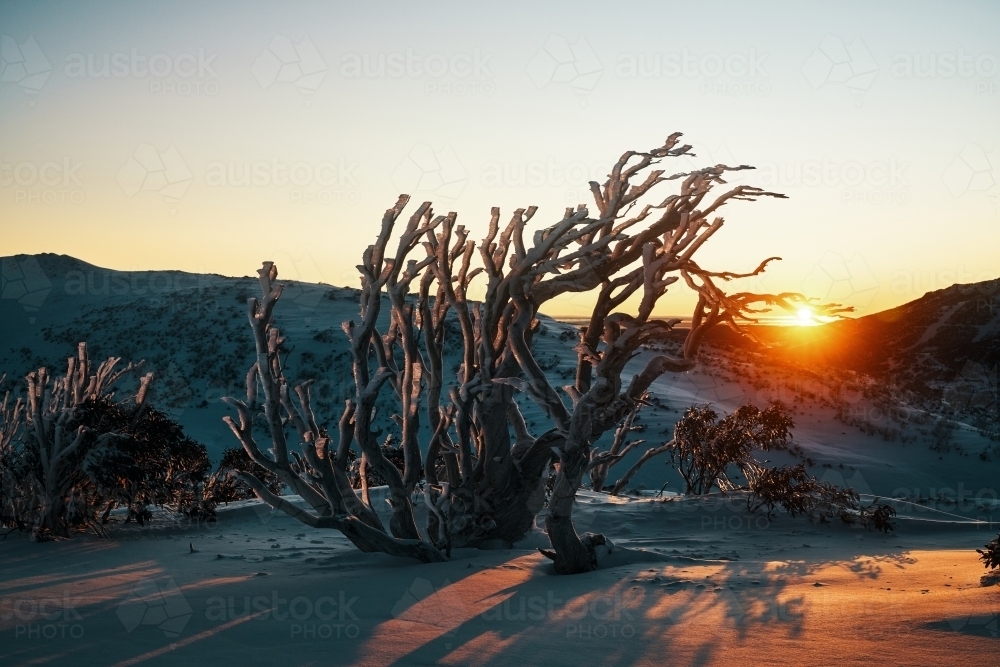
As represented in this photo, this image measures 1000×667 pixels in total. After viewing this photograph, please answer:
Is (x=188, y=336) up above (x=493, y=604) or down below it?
above

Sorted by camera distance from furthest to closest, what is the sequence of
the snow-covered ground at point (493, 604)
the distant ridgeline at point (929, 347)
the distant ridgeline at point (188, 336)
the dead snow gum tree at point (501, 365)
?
the distant ridgeline at point (929, 347), the distant ridgeline at point (188, 336), the dead snow gum tree at point (501, 365), the snow-covered ground at point (493, 604)

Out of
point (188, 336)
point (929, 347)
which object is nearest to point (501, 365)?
point (188, 336)

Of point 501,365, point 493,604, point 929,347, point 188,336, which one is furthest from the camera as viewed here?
point 929,347

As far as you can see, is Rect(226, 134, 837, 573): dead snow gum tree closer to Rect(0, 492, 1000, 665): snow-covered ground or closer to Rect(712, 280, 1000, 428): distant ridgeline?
Rect(0, 492, 1000, 665): snow-covered ground

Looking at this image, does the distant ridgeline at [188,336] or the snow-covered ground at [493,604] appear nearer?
the snow-covered ground at [493,604]

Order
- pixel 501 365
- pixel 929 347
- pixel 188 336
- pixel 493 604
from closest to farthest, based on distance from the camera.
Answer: pixel 493 604 → pixel 501 365 → pixel 188 336 → pixel 929 347

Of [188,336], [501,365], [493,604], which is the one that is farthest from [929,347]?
[493,604]

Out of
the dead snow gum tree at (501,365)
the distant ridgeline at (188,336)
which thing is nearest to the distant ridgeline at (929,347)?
the distant ridgeline at (188,336)

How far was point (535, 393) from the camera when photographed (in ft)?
22.2

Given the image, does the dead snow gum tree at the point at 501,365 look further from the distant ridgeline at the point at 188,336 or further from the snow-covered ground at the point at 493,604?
the distant ridgeline at the point at 188,336

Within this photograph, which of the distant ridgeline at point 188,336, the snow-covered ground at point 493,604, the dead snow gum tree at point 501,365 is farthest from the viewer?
the distant ridgeline at point 188,336

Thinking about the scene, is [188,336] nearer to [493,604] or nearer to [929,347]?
[493,604]

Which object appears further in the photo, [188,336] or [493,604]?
[188,336]

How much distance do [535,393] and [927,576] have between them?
3.45m
